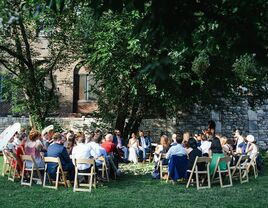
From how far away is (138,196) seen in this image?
9789 mm

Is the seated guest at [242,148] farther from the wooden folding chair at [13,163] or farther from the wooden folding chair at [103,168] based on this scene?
the wooden folding chair at [13,163]

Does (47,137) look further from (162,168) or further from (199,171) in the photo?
(199,171)

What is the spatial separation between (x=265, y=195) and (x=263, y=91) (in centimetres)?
1465

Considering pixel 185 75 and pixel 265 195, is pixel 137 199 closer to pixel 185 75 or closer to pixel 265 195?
pixel 265 195

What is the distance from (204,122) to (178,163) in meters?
15.6

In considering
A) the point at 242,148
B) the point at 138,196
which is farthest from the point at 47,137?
the point at 242,148

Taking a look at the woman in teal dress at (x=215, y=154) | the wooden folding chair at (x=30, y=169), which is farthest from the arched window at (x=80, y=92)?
the wooden folding chair at (x=30, y=169)

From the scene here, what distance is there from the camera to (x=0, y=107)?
31.7 m

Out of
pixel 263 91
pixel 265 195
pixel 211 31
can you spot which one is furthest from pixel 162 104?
pixel 211 31

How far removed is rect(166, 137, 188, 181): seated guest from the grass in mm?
303

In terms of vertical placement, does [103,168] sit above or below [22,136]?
below

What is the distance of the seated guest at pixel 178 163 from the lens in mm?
11398

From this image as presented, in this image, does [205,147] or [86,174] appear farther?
[205,147]

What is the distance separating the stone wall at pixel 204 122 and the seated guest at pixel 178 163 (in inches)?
537
